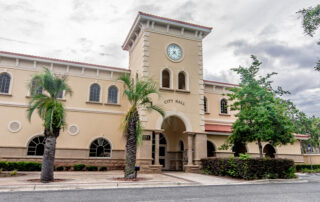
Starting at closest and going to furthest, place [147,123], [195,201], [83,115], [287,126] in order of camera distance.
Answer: [195,201]
[287,126]
[147,123]
[83,115]

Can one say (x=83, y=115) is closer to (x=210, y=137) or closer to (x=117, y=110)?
(x=117, y=110)

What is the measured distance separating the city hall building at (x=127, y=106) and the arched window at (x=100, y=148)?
0.26ft

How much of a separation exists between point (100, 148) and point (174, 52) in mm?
10068

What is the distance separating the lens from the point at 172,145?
22.1m

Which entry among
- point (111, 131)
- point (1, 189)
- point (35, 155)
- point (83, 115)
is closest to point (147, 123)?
point (111, 131)

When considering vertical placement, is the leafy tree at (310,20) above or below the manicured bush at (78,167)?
above

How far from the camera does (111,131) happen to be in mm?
20688

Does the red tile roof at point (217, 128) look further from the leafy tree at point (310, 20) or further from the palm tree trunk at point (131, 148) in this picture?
the leafy tree at point (310, 20)

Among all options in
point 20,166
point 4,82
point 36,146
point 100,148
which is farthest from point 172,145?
point 4,82

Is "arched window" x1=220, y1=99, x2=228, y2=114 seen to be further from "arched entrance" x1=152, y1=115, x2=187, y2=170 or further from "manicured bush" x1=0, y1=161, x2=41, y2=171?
"manicured bush" x1=0, y1=161, x2=41, y2=171

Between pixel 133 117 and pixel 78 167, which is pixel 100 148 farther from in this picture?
pixel 133 117

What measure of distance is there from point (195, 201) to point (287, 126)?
1050cm

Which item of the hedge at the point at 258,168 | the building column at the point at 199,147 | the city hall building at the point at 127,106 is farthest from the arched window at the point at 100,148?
the hedge at the point at 258,168

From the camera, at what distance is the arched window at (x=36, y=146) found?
18547 mm
